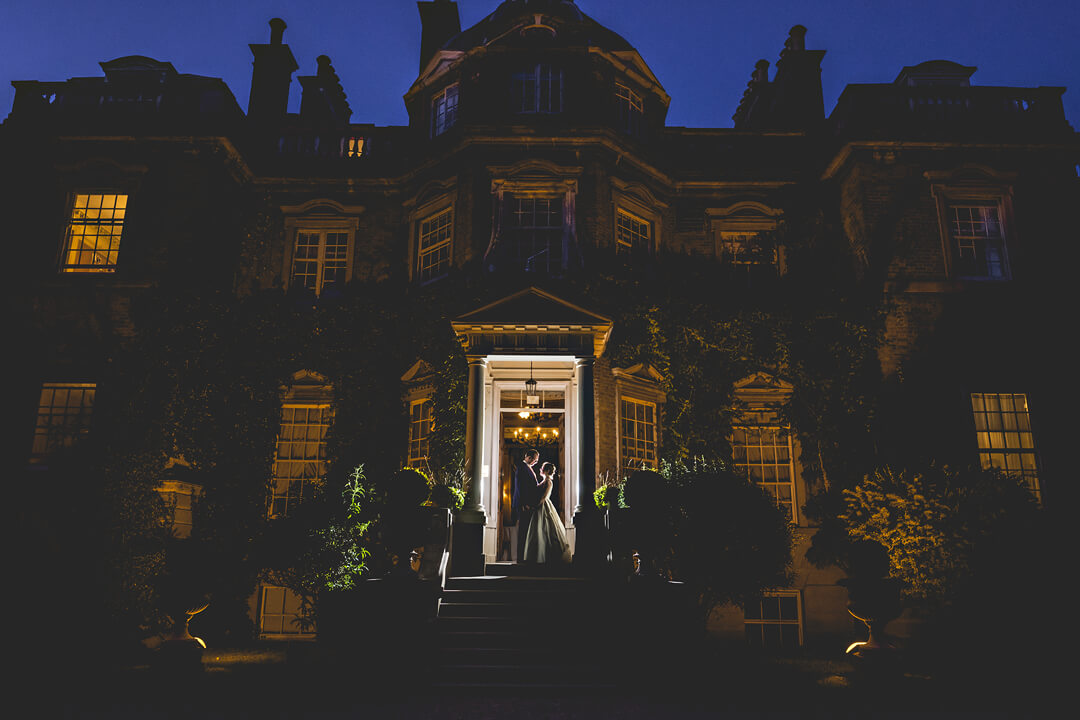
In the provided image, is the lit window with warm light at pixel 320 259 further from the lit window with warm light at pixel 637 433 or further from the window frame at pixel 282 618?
the lit window with warm light at pixel 637 433

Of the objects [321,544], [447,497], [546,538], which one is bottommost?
[321,544]

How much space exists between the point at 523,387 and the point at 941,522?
293 inches

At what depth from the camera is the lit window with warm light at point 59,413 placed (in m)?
13.8

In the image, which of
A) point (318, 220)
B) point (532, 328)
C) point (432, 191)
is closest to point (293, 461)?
point (318, 220)

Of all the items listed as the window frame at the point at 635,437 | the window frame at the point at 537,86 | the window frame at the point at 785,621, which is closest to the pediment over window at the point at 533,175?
the window frame at the point at 537,86

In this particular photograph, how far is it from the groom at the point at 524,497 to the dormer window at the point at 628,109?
7.87 metres

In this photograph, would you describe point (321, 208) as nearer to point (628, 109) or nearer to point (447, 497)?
point (628, 109)

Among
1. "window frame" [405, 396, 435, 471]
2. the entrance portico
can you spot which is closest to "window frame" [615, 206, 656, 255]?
the entrance portico

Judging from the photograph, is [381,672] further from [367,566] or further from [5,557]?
[5,557]

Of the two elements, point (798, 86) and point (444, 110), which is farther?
point (798, 86)

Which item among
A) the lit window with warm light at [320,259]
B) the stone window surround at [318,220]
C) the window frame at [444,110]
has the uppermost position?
the window frame at [444,110]

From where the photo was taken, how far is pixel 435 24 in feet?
60.4

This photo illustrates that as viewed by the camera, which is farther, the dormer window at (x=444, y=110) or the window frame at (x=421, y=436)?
the dormer window at (x=444, y=110)

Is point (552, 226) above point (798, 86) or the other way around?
the other way around
